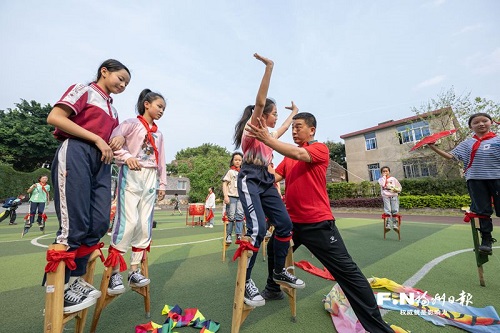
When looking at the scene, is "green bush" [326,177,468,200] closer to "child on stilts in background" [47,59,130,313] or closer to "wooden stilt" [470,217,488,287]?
"wooden stilt" [470,217,488,287]

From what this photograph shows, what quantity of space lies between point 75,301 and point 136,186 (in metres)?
1.17

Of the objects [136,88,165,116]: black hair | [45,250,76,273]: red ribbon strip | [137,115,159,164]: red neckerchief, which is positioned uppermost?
[136,88,165,116]: black hair

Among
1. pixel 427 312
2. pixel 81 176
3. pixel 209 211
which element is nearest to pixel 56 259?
pixel 81 176

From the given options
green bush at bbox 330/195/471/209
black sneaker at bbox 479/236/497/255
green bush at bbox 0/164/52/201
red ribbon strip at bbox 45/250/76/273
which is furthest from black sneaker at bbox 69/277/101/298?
green bush at bbox 0/164/52/201

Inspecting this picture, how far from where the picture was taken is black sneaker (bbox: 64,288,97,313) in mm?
1736

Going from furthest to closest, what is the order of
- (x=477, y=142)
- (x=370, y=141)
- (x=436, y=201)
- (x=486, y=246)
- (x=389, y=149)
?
1. (x=370, y=141)
2. (x=389, y=149)
3. (x=436, y=201)
4. (x=477, y=142)
5. (x=486, y=246)

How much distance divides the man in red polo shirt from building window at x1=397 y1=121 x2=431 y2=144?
90.5 feet

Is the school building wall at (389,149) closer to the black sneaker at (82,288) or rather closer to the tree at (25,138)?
the black sneaker at (82,288)

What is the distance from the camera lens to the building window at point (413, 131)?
25177mm

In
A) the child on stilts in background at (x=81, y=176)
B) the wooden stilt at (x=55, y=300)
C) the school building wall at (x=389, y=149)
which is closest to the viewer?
the wooden stilt at (x=55, y=300)

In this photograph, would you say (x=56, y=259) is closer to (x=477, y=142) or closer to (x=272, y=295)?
(x=272, y=295)

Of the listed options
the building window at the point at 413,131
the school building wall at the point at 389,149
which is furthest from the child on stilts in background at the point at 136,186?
the building window at the point at 413,131

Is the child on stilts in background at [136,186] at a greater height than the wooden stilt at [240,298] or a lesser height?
greater

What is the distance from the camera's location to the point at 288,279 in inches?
100
